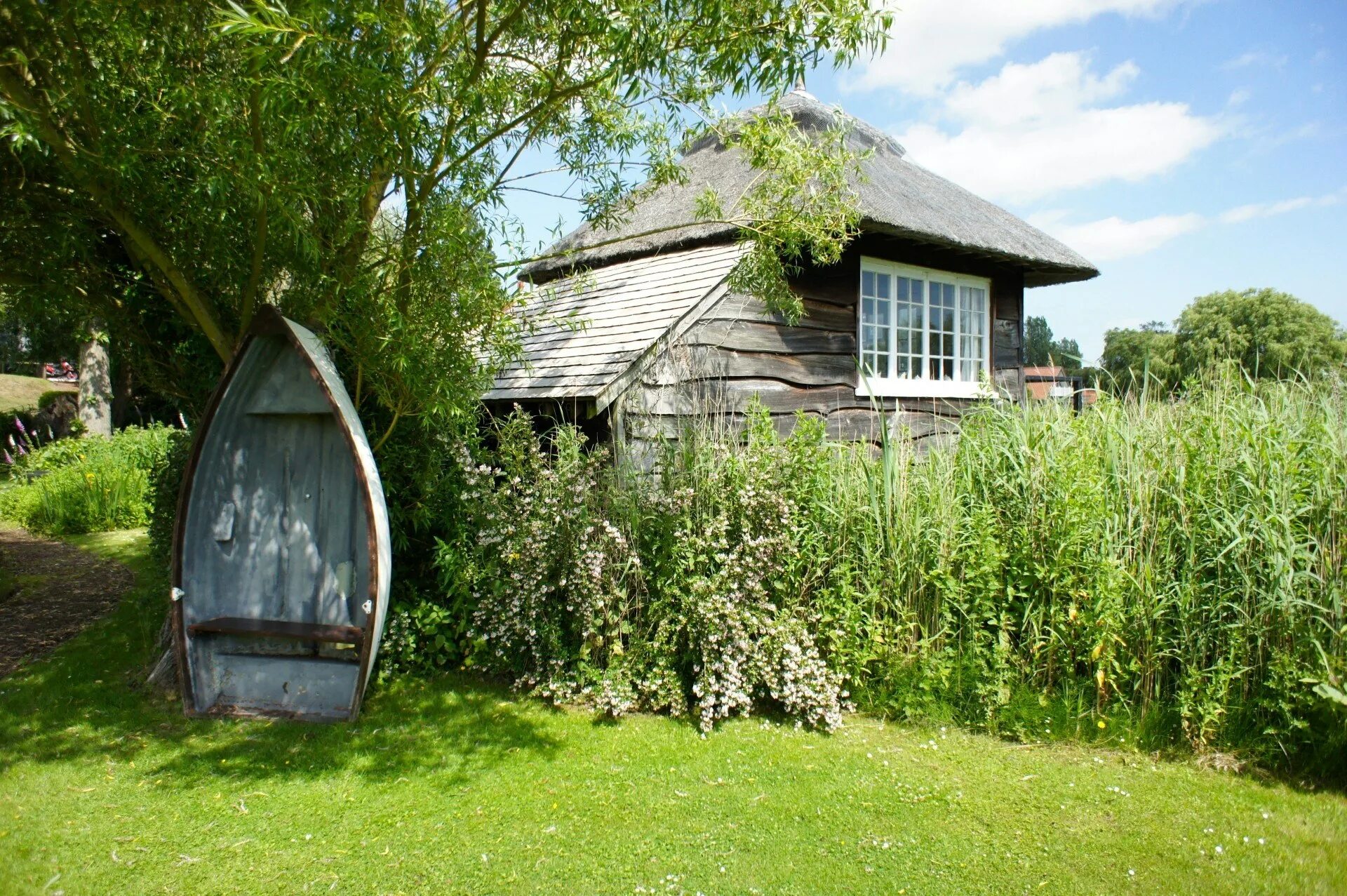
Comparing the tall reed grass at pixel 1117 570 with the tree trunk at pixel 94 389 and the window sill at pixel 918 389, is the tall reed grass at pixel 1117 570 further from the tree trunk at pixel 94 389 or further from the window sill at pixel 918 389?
the tree trunk at pixel 94 389

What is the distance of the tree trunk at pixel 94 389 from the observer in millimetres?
15211

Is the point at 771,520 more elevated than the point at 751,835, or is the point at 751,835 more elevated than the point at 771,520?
the point at 771,520

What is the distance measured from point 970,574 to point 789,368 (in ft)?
12.1

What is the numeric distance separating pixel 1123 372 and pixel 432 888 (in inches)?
210

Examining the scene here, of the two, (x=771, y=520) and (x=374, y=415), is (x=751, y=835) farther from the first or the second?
(x=374, y=415)

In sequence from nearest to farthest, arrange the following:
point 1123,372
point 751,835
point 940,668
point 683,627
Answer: point 751,835, point 940,668, point 683,627, point 1123,372

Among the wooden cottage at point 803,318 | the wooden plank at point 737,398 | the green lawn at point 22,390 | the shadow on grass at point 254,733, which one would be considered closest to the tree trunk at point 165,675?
the shadow on grass at point 254,733

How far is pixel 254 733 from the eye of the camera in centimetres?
484

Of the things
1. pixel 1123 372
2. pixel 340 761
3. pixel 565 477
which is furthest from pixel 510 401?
pixel 1123 372

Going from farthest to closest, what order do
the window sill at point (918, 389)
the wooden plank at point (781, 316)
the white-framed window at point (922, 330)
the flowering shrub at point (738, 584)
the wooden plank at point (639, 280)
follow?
1. the white-framed window at point (922, 330)
2. the window sill at point (918, 389)
3. the wooden plank at point (639, 280)
4. the wooden plank at point (781, 316)
5. the flowering shrub at point (738, 584)

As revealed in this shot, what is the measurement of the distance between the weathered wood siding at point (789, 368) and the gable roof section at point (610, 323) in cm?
21

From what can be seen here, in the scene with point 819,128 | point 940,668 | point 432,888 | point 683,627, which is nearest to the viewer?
point 432,888

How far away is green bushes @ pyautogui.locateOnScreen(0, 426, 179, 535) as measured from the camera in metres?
10.8

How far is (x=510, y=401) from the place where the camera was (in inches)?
296
